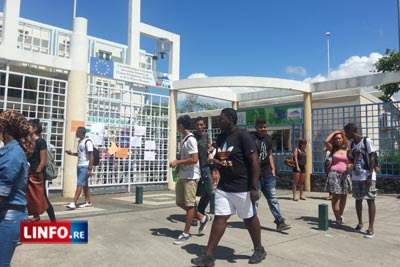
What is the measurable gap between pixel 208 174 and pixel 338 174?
95.3 inches

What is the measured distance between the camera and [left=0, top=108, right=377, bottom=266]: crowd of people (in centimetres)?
272

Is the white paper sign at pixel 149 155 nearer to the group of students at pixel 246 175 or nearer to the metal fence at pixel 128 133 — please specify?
the metal fence at pixel 128 133

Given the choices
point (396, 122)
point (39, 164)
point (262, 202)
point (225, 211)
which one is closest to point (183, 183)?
point (225, 211)

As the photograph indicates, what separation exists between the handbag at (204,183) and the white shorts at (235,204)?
5.17ft

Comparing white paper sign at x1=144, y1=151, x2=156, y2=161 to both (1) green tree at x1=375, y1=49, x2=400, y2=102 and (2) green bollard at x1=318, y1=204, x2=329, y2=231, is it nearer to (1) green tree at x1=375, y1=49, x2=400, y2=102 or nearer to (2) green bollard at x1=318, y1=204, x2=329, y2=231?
(2) green bollard at x1=318, y1=204, x2=329, y2=231

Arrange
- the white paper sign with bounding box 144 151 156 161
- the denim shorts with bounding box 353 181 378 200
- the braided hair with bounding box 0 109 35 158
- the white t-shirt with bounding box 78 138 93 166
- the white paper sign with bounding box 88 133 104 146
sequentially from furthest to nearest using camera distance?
1. the white paper sign with bounding box 144 151 156 161
2. the white paper sign with bounding box 88 133 104 146
3. the white t-shirt with bounding box 78 138 93 166
4. the denim shorts with bounding box 353 181 378 200
5. the braided hair with bounding box 0 109 35 158

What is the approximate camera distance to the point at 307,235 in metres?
5.86

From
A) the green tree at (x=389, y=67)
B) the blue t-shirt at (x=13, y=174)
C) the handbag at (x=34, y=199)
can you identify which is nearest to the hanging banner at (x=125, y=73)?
the handbag at (x=34, y=199)

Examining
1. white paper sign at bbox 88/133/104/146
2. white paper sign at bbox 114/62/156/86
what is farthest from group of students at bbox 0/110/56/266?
white paper sign at bbox 114/62/156/86

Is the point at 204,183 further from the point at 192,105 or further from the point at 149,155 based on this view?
the point at 192,105

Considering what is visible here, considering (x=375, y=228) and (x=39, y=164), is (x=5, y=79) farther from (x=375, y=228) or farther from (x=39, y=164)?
(x=375, y=228)

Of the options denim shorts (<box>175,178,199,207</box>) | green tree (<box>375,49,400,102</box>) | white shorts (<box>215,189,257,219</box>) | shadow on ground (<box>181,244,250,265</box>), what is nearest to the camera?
white shorts (<box>215,189,257,219</box>)

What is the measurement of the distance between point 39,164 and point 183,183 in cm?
212

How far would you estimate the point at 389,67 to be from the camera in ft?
56.1
